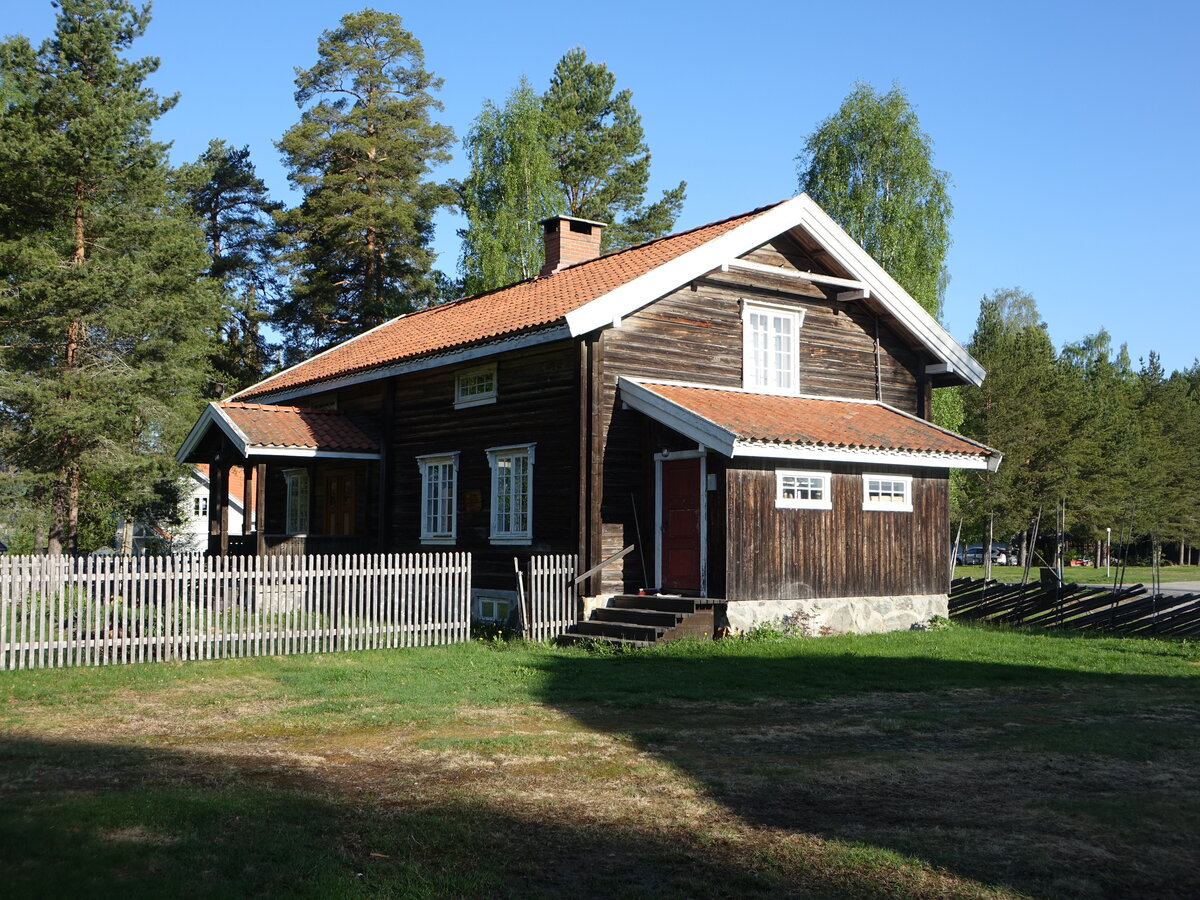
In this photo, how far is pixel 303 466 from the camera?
26.2 m

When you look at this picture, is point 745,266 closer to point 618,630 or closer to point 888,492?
point 888,492

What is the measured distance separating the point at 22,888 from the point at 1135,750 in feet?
26.6

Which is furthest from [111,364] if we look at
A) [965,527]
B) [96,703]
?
[965,527]

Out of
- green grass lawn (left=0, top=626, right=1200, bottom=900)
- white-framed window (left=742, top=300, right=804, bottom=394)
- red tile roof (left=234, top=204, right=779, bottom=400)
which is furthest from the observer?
white-framed window (left=742, top=300, right=804, bottom=394)

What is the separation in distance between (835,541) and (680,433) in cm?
320

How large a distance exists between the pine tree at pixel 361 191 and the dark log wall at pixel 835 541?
1138 inches

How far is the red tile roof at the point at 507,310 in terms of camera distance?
19453 millimetres

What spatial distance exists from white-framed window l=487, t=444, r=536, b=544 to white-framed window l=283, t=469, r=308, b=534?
7.75 m

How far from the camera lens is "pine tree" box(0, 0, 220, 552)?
2895cm

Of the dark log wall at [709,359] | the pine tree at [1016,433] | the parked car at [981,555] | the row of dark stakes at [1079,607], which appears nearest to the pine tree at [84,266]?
the dark log wall at [709,359]

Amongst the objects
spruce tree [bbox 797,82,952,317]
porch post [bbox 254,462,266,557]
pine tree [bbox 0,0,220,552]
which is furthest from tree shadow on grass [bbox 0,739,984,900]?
spruce tree [bbox 797,82,952,317]

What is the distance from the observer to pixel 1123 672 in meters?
14.3

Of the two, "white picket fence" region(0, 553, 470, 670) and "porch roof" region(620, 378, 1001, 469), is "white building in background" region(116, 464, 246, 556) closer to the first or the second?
"white picket fence" region(0, 553, 470, 670)

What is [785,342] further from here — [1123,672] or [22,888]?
[22,888]
